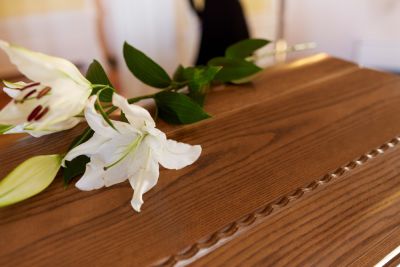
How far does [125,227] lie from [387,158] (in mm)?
400

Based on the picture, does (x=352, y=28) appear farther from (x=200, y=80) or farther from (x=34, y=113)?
(x=34, y=113)

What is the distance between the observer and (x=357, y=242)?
0.43 m

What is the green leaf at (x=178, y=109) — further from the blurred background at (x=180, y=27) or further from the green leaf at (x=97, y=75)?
the blurred background at (x=180, y=27)

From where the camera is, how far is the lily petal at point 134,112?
0.43m

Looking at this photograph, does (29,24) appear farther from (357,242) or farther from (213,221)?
(357,242)

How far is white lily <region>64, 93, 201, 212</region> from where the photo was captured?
0.46 m

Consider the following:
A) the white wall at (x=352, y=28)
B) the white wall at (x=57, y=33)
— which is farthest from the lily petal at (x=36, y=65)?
the white wall at (x=352, y=28)

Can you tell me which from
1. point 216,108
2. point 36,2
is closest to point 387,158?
point 216,108

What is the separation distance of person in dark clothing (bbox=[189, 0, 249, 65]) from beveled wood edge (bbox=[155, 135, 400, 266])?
118cm

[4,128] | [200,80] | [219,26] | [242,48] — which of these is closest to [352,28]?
[219,26]

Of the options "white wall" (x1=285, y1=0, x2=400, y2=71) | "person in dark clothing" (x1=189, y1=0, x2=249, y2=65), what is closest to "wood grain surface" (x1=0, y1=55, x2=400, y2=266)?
"person in dark clothing" (x1=189, y1=0, x2=249, y2=65)

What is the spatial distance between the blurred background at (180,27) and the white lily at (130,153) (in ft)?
4.10

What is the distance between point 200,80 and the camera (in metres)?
0.67

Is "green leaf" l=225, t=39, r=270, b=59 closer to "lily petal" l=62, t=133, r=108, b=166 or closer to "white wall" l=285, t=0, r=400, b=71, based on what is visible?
"lily petal" l=62, t=133, r=108, b=166
